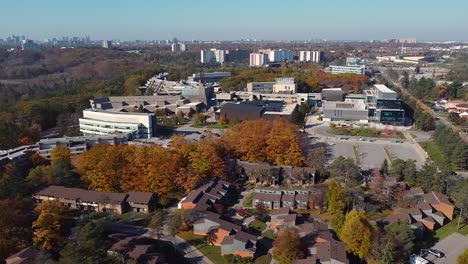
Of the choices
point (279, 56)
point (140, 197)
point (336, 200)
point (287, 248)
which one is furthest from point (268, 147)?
point (279, 56)

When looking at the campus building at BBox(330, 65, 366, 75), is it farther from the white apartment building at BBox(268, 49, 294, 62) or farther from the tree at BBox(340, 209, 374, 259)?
the tree at BBox(340, 209, 374, 259)

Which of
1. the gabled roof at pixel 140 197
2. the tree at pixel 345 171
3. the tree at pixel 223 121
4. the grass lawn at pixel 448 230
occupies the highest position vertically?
the tree at pixel 223 121

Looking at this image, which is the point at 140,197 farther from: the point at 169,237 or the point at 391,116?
the point at 391,116

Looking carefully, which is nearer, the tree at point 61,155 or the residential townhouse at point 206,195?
the residential townhouse at point 206,195

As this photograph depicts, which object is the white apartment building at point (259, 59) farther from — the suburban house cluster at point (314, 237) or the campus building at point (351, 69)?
the suburban house cluster at point (314, 237)

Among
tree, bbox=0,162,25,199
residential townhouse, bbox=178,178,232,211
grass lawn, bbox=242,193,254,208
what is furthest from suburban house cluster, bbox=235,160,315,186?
tree, bbox=0,162,25,199

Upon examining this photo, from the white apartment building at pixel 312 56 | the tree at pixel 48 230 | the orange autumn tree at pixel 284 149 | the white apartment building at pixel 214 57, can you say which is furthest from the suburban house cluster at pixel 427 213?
the white apartment building at pixel 214 57

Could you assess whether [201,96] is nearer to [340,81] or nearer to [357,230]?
[340,81]
